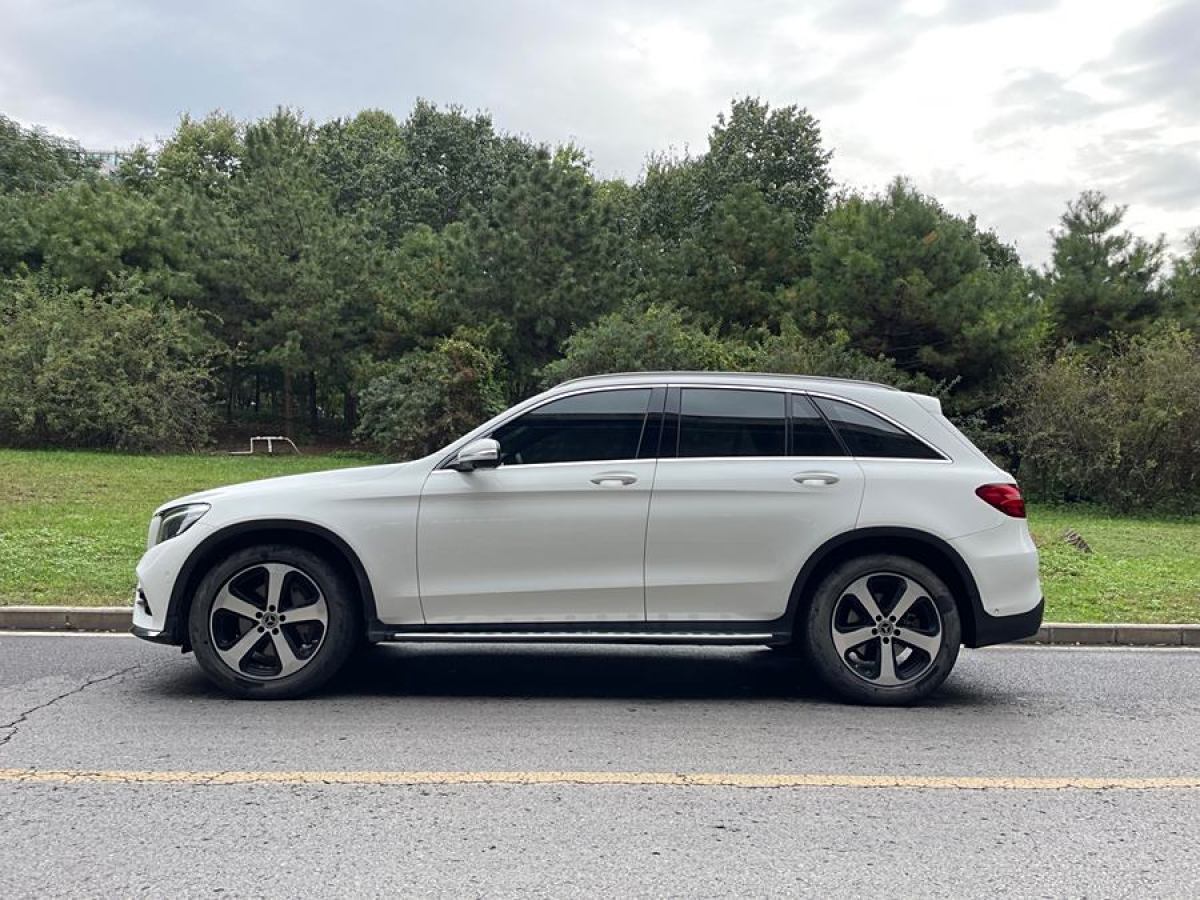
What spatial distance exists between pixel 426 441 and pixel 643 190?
2080 cm

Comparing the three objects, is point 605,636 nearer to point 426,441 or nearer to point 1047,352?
point 426,441

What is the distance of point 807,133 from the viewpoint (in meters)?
38.8

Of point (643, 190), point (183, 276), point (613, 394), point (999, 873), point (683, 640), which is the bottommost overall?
point (999, 873)

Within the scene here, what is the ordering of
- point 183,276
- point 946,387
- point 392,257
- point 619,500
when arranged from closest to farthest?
point 619,500 < point 946,387 < point 183,276 < point 392,257

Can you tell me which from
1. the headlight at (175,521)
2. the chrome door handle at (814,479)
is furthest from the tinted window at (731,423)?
the headlight at (175,521)

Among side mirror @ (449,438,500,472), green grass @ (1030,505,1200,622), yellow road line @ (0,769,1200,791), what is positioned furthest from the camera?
green grass @ (1030,505,1200,622)

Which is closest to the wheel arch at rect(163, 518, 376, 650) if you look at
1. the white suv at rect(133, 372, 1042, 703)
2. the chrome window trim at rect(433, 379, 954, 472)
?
the white suv at rect(133, 372, 1042, 703)

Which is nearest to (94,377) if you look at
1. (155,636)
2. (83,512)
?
(83,512)

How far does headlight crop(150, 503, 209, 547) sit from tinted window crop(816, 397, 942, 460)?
3584mm

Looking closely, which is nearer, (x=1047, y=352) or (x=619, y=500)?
(x=619, y=500)

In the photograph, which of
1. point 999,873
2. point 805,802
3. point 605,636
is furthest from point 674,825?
point 605,636

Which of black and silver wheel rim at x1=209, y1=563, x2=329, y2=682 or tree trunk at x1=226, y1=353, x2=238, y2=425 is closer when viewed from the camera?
black and silver wheel rim at x1=209, y1=563, x2=329, y2=682

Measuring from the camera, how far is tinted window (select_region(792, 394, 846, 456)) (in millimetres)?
5723

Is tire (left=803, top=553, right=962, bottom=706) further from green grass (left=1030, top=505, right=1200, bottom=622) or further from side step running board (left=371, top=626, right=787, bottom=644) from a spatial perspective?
green grass (left=1030, top=505, right=1200, bottom=622)
